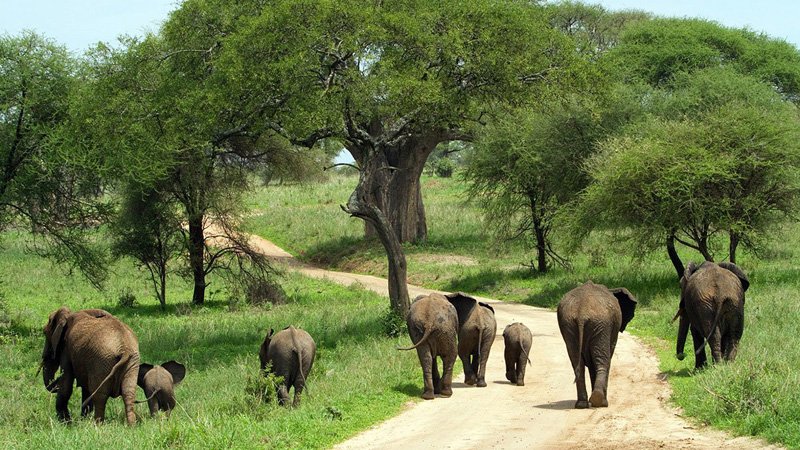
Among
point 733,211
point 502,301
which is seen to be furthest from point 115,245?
point 733,211

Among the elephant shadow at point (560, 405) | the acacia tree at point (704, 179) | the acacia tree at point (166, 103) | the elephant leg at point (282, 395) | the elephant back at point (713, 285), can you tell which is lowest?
the elephant shadow at point (560, 405)

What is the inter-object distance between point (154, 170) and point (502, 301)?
13.5 metres

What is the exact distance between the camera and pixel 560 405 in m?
15.3

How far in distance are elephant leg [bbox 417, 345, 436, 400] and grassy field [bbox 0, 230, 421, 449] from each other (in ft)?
1.02

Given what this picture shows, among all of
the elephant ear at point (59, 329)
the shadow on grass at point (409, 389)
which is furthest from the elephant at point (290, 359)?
the elephant ear at point (59, 329)

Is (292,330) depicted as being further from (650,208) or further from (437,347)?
(650,208)

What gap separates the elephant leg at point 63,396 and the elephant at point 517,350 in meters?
7.32

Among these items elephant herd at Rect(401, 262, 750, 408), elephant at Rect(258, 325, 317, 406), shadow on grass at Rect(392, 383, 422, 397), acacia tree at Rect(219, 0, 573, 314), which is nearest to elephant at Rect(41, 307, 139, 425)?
elephant at Rect(258, 325, 317, 406)

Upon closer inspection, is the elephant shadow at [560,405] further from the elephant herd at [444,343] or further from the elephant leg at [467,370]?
the elephant leg at [467,370]

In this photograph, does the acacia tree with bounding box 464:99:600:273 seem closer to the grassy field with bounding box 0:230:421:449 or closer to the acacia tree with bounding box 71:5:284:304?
the grassy field with bounding box 0:230:421:449

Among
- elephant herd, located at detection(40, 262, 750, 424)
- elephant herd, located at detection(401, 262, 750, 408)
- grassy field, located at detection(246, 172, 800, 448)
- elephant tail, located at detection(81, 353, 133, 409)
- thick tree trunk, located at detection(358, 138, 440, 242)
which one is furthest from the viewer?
thick tree trunk, located at detection(358, 138, 440, 242)

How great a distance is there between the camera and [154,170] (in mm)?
25812

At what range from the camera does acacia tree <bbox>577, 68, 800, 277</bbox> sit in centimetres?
2997

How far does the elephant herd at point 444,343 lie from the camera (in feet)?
50.3
